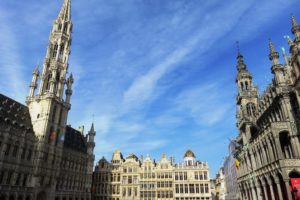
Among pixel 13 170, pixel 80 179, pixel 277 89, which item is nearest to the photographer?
pixel 277 89

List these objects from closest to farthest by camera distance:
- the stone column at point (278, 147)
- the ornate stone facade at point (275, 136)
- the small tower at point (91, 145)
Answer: the stone column at point (278, 147) < the ornate stone facade at point (275, 136) < the small tower at point (91, 145)

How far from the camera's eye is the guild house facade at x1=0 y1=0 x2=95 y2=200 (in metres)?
46.8

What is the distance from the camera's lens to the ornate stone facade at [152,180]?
226 feet

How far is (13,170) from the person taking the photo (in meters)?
46.3

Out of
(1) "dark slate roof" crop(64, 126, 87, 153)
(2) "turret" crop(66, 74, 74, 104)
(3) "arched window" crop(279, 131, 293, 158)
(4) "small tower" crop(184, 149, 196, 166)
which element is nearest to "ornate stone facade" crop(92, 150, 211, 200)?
(4) "small tower" crop(184, 149, 196, 166)

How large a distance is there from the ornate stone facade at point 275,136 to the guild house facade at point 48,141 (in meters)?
42.4

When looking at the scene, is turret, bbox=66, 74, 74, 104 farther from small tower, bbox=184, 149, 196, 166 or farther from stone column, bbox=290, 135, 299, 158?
stone column, bbox=290, 135, 299, 158

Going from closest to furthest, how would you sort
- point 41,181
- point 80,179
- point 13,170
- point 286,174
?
point 286,174 → point 13,170 → point 41,181 → point 80,179

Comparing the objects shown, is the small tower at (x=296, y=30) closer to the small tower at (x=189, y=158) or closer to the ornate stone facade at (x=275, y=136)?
the ornate stone facade at (x=275, y=136)

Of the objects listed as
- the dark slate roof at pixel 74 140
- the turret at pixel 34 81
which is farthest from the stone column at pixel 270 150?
the turret at pixel 34 81

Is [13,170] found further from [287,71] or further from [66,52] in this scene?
[287,71]

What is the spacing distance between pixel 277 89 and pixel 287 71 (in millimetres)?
4876

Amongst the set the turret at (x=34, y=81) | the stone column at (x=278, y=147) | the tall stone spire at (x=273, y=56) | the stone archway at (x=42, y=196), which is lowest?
the stone archway at (x=42, y=196)

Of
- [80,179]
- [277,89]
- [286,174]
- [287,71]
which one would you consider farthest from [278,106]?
[80,179]
